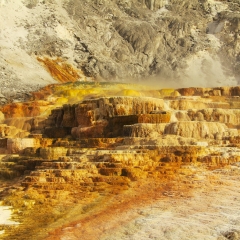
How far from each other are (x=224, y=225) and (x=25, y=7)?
35894 mm

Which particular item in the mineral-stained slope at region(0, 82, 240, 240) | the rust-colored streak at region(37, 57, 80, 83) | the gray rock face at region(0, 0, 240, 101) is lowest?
the mineral-stained slope at region(0, 82, 240, 240)

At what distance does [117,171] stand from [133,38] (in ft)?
105

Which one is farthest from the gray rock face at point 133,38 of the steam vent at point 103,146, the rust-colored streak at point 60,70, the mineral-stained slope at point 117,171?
the mineral-stained slope at point 117,171

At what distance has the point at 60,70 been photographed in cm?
3734

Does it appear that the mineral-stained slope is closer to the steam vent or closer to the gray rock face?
the steam vent

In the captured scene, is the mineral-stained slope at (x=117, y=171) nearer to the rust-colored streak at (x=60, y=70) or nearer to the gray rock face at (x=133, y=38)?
the rust-colored streak at (x=60, y=70)

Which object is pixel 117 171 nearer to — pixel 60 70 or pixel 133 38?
pixel 60 70

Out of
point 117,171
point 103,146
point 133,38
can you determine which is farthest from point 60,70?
point 117,171

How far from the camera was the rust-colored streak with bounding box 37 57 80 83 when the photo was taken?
36531 millimetres

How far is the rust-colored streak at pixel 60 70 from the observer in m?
36.5

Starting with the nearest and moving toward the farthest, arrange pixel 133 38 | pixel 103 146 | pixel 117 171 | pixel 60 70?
pixel 117 171
pixel 103 146
pixel 60 70
pixel 133 38

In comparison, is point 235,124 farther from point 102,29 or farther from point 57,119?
point 102,29

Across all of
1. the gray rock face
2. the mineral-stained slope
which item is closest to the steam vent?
the mineral-stained slope

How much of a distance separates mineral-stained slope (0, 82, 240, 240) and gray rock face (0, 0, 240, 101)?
18.4m
